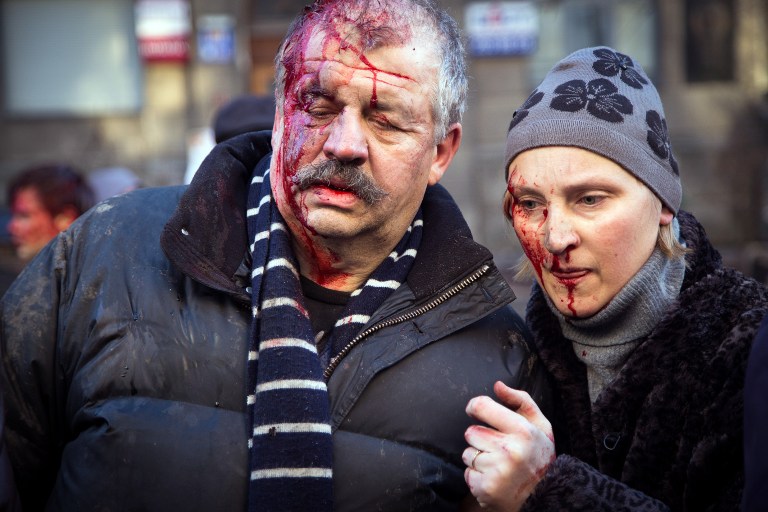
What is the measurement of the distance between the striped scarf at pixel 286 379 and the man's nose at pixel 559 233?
408mm

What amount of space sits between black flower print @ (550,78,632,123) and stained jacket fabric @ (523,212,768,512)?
0.41m

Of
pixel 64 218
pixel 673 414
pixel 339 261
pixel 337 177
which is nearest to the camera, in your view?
pixel 673 414

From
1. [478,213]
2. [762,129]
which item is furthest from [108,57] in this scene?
[762,129]

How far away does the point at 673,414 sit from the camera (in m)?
2.28

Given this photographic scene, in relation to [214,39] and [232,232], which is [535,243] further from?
[214,39]

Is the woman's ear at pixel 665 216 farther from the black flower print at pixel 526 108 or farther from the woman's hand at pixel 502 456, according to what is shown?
the woman's hand at pixel 502 456

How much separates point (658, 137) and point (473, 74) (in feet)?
31.8

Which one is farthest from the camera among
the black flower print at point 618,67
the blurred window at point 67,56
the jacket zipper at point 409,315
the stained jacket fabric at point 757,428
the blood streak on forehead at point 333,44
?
the blurred window at point 67,56

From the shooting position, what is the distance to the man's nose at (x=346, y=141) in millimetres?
2369

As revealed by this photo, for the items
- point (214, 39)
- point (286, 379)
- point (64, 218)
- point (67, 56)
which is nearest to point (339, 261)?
point (286, 379)

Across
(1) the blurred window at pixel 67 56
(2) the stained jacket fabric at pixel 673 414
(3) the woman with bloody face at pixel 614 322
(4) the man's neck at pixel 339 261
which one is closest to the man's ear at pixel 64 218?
(4) the man's neck at pixel 339 261

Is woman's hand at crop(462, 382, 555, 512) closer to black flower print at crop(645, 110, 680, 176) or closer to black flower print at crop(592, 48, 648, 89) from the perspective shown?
black flower print at crop(645, 110, 680, 176)

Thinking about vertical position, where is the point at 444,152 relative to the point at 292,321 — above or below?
above

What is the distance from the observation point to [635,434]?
234 cm
